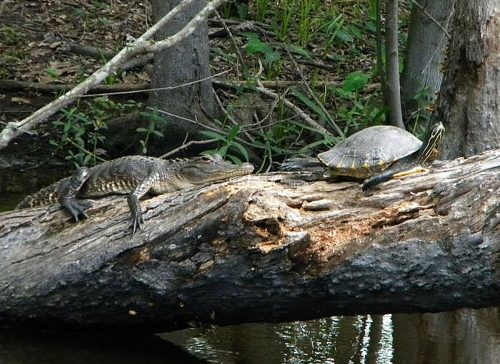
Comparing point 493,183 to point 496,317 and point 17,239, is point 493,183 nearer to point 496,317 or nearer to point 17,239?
point 496,317

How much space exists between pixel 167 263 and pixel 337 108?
5480mm

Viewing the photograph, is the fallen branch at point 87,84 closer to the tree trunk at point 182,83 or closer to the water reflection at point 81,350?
the water reflection at point 81,350

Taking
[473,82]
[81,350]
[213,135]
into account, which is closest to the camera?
[81,350]

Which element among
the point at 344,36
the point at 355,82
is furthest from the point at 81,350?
the point at 344,36

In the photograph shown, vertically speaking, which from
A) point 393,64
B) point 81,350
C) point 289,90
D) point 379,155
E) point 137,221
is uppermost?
point 393,64

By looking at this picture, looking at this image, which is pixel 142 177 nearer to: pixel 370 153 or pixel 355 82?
pixel 370 153

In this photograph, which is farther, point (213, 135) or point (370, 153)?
point (213, 135)

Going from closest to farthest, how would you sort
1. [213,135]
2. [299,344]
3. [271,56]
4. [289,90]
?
[299,344], [213,135], [271,56], [289,90]

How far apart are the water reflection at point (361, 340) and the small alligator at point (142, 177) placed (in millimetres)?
941

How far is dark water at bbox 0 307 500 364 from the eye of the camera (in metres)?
5.46

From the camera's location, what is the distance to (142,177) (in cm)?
626

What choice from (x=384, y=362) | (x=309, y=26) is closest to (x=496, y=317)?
(x=384, y=362)

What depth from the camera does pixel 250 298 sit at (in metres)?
4.89

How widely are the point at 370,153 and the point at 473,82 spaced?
1672 millimetres
